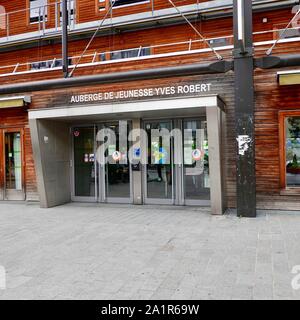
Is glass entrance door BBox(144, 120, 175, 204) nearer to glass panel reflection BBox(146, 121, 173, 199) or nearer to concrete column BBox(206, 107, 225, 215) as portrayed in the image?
glass panel reflection BBox(146, 121, 173, 199)

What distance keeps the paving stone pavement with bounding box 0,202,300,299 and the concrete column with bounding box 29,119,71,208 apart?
165 cm

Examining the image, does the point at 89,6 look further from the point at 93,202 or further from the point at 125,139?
Result: the point at 93,202

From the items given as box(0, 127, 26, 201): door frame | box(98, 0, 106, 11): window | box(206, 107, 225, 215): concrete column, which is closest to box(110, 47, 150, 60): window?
box(98, 0, 106, 11): window

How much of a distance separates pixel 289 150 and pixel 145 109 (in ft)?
12.5

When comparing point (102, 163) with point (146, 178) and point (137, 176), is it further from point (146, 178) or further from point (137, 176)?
point (146, 178)

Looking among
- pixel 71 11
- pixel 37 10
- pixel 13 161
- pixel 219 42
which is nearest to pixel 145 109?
pixel 219 42

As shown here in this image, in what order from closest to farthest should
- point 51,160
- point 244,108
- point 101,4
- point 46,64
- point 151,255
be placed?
1. point 151,255
2. point 244,108
3. point 51,160
4. point 101,4
5. point 46,64

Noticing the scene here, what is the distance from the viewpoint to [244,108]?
8227 millimetres

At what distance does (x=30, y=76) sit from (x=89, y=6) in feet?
13.2

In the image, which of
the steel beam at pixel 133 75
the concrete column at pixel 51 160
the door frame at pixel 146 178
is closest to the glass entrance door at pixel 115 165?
the door frame at pixel 146 178

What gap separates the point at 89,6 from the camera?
535 inches

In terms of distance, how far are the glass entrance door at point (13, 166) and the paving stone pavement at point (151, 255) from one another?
3.19 m

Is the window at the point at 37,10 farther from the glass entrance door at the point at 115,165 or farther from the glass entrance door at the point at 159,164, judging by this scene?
the glass entrance door at the point at 159,164

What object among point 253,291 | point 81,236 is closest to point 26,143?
point 81,236
